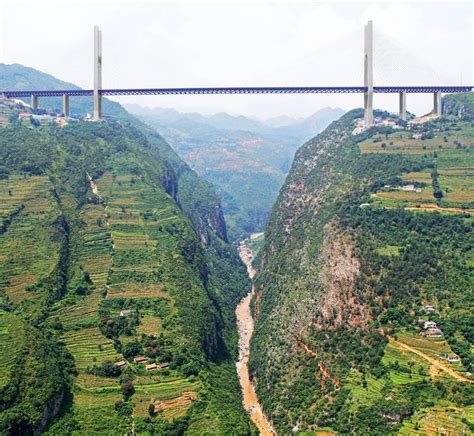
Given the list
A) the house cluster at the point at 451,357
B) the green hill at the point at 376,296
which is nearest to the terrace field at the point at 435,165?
the green hill at the point at 376,296

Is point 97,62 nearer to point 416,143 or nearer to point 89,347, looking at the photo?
point 416,143

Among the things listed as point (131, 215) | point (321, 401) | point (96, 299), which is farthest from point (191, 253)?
point (321, 401)

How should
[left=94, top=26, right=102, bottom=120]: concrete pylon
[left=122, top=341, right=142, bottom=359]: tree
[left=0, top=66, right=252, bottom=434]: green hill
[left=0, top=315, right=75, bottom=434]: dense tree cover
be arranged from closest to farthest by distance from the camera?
[left=0, top=315, right=75, bottom=434]: dense tree cover → [left=0, top=66, right=252, bottom=434]: green hill → [left=122, top=341, right=142, bottom=359]: tree → [left=94, top=26, right=102, bottom=120]: concrete pylon

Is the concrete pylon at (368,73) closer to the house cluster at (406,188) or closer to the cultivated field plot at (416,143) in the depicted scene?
the cultivated field plot at (416,143)

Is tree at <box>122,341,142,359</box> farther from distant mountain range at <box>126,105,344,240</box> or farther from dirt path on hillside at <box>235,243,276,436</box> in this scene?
distant mountain range at <box>126,105,344,240</box>

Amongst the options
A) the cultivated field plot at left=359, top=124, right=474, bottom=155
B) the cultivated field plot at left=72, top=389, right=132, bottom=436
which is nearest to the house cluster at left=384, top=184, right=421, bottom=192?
the cultivated field plot at left=359, top=124, right=474, bottom=155

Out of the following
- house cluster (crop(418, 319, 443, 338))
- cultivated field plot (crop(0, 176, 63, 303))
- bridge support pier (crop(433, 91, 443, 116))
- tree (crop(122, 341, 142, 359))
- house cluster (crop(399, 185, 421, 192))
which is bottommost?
tree (crop(122, 341, 142, 359))

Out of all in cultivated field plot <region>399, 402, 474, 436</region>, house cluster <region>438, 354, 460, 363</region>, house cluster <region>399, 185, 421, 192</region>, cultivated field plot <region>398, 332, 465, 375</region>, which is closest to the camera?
cultivated field plot <region>399, 402, 474, 436</region>
